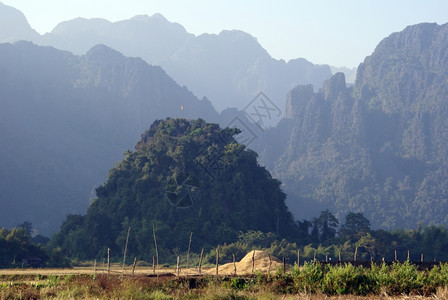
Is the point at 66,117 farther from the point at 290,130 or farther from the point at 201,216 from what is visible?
the point at 201,216

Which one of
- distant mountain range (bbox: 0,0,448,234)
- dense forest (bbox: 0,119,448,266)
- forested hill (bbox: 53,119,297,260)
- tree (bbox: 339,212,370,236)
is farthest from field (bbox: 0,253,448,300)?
distant mountain range (bbox: 0,0,448,234)

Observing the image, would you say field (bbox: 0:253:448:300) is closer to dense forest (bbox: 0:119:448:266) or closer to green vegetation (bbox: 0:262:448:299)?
green vegetation (bbox: 0:262:448:299)

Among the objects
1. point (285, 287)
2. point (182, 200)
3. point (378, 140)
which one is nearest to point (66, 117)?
point (378, 140)

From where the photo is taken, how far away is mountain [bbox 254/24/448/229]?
124 meters

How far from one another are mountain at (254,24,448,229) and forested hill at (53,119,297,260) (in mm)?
54666

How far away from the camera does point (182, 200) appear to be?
68812 millimetres

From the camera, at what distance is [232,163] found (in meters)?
70.3

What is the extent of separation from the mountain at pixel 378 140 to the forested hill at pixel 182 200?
54.7 metres

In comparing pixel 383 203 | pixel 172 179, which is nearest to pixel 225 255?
pixel 172 179

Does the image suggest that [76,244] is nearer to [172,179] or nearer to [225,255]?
[172,179]

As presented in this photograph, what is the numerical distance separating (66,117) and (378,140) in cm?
8001

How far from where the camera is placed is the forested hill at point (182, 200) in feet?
209

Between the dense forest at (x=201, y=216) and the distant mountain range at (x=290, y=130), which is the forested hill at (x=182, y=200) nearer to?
the dense forest at (x=201, y=216)

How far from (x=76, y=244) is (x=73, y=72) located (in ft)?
381
